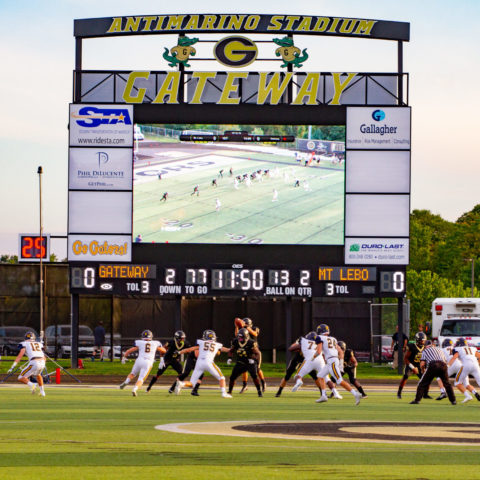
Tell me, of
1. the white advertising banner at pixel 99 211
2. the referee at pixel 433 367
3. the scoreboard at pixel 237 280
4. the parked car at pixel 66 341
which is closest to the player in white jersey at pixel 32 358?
the referee at pixel 433 367

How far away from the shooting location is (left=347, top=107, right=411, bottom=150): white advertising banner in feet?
132

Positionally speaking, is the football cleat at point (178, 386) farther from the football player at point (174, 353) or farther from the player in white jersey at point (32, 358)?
the player in white jersey at point (32, 358)

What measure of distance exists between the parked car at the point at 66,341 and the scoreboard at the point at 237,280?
11.3 metres

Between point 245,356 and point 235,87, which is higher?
point 235,87

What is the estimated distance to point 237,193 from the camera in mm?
40344

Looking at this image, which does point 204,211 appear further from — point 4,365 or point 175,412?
point 175,412

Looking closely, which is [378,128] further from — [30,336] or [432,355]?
[30,336]

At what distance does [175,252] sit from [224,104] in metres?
5.38

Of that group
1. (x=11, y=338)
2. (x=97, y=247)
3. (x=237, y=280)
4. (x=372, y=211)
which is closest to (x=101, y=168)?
(x=97, y=247)

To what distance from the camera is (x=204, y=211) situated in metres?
40.2

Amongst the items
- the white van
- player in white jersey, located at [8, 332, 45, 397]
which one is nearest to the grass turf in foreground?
player in white jersey, located at [8, 332, 45, 397]

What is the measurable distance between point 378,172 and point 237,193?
189 inches

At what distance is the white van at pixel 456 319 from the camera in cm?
4172

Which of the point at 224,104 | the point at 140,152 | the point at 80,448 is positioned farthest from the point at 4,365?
the point at 80,448
